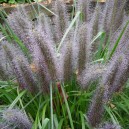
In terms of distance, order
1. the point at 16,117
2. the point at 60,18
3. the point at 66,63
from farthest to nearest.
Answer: the point at 60,18 < the point at 66,63 < the point at 16,117

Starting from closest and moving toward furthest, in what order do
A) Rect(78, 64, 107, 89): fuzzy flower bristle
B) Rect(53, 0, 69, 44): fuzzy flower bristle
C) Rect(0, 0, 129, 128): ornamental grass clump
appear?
Rect(0, 0, 129, 128): ornamental grass clump
Rect(78, 64, 107, 89): fuzzy flower bristle
Rect(53, 0, 69, 44): fuzzy flower bristle

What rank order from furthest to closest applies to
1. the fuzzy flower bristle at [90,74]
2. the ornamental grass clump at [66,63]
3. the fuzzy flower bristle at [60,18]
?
1. the fuzzy flower bristle at [60,18]
2. the fuzzy flower bristle at [90,74]
3. the ornamental grass clump at [66,63]

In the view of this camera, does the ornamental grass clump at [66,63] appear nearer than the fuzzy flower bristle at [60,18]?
Yes

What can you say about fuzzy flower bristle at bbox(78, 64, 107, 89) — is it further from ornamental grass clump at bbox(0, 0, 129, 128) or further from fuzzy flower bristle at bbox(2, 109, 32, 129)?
fuzzy flower bristle at bbox(2, 109, 32, 129)

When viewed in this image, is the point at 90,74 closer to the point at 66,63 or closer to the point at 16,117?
the point at 66,63

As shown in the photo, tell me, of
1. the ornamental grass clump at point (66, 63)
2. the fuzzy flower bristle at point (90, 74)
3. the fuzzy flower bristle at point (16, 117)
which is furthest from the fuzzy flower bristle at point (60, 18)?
the fuzzy flower bristle at point (16, 117)

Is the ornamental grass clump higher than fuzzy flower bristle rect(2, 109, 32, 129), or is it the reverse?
the ornamental grass clump

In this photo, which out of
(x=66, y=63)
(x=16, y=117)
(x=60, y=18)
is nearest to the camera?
(x=16, y=117)

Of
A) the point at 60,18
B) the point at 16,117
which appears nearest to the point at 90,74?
the point at 16,117

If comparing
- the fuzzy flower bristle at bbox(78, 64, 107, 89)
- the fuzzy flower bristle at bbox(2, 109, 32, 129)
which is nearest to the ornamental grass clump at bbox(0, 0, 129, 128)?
the fuzzy flower bristle at bbox(78, 64, 107, 89)

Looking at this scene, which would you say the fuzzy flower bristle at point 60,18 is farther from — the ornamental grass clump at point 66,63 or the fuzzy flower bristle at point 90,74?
the fuzzy flower bristle at point 90,74

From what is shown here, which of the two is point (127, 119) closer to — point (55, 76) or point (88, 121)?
point (88, 121)

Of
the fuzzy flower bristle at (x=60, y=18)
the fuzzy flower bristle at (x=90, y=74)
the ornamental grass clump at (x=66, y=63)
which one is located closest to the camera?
the ornamental grass clump at (x=66, y=63)
